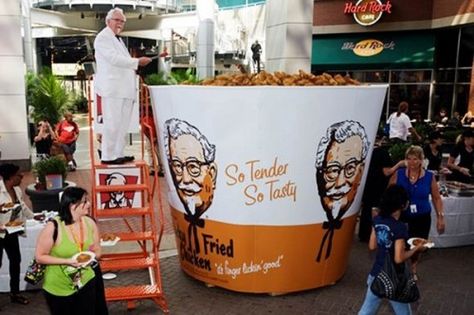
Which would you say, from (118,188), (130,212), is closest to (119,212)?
(130,212)

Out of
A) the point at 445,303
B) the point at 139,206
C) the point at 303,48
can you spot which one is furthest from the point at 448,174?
the point at 303,48

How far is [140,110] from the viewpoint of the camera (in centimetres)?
767

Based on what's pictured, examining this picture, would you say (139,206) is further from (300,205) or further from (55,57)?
(55,57)

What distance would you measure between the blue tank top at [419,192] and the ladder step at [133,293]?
3041 millimetres

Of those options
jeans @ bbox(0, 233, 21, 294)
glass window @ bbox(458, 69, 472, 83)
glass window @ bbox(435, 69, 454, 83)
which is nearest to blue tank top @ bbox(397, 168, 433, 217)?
jeans @ bbox(0, 233, 21, 294)

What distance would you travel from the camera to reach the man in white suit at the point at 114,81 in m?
6.31

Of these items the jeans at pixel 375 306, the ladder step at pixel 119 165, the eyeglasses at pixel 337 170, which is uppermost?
the eyeglasses at pixel 337 170

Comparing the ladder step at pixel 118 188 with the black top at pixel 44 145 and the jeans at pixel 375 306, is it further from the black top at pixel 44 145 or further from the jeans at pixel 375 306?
the black top at pixel 44 145

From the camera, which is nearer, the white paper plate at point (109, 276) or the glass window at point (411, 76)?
the white paper plate at point (109, 276)

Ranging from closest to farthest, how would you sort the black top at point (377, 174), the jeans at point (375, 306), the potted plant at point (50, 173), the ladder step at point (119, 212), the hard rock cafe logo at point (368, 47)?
the jeans at point (375, 306)
the ladder step at point (119, 212)
the black top at point (377, 174)
the potted plant at point (50, 173)
the hard rock cafe logo at point (368, 47)

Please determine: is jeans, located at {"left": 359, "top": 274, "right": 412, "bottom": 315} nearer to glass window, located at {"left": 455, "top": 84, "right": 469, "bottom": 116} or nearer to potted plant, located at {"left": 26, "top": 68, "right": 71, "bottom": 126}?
potted plant, located at {"left": 26, "top": 68, "right": 71, "bottom": 126}

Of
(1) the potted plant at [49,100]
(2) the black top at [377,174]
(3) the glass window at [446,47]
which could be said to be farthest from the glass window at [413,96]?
(2) the black top at [377,174]

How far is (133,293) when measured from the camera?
5.67 m

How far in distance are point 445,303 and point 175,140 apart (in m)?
3.73
